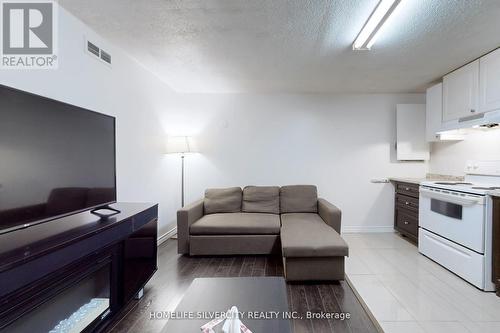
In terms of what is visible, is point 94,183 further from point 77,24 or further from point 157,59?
point 157,59

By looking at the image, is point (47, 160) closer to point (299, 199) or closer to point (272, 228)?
point (272, 228)

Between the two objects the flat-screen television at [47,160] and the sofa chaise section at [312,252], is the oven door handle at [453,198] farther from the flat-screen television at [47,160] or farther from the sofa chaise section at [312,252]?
the flat-screen television at [47,160]

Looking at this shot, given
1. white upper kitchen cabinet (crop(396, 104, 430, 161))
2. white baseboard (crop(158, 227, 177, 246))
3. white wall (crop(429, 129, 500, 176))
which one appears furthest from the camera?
white upper kitchen cabinet (crop(396, 104, 430, 161))

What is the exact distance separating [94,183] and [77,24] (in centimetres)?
140

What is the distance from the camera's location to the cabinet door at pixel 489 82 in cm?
242

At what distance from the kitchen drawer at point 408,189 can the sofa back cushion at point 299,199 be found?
4.48ft

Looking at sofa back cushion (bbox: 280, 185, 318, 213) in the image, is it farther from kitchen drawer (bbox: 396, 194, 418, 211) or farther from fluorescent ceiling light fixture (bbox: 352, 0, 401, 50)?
fluorescent ceiling light fixture (bbox: 352, 0, 401, 50)

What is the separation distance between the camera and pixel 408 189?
11.8 ft

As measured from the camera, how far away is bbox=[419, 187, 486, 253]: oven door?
2283mm

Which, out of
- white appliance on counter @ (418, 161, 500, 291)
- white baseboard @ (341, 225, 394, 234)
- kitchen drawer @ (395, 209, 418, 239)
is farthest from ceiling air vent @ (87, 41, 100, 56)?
kitchen drawer @ (395, 209, 418, 239)

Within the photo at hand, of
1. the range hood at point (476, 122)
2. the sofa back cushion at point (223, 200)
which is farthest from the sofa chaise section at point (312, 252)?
the range hood at point (476, 122)

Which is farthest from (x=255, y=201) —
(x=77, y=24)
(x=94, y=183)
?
(x=77, y=24)

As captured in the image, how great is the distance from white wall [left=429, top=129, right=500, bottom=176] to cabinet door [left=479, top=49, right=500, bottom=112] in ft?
1.93

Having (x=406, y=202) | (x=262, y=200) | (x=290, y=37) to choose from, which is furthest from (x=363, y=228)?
(x=290, y=37)
